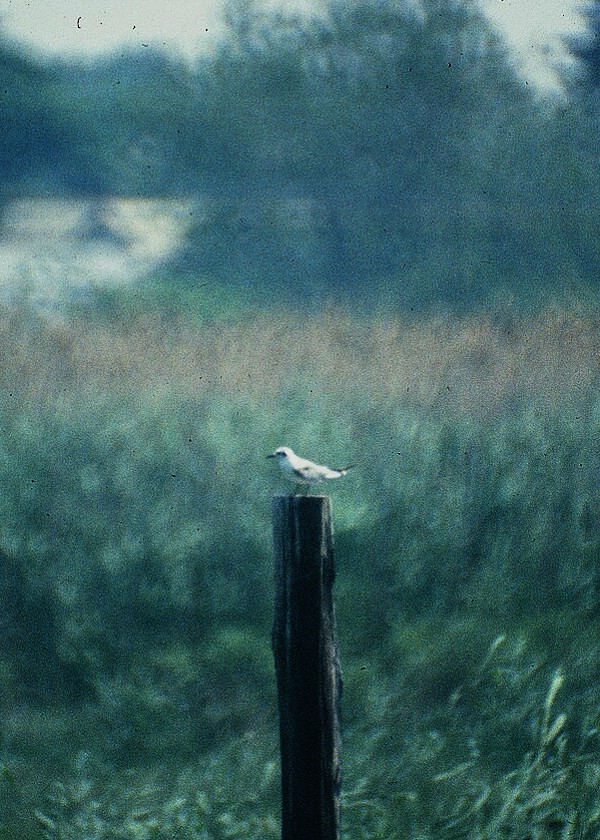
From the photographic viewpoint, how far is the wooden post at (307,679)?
2.26m

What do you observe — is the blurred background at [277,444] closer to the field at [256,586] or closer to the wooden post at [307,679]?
the field at [256,586]

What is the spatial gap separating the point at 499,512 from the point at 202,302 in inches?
67.2

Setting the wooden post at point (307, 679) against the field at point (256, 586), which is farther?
the field at point (256, 586)

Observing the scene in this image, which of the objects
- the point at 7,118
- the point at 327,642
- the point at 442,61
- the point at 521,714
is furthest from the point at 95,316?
the point at 327,642

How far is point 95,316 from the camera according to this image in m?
4.82

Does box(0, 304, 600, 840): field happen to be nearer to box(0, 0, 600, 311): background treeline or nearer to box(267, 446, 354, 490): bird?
box(0, 0, 600, 311): background treeline

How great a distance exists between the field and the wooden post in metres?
2.11

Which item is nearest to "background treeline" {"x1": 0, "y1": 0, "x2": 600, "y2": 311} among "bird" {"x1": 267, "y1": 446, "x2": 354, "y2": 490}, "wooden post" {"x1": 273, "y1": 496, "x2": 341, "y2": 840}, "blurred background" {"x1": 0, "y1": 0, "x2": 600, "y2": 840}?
"blurred background" {"x1": 0, "y1": 0, "x2": 600, "y2": 840}

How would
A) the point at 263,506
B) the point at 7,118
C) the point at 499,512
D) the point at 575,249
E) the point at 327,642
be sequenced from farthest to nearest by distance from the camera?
the point at 575,249 → the point at 499,512 → the point at 263,506 → the point at 7,118 → the point at 327,642

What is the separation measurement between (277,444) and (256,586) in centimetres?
63

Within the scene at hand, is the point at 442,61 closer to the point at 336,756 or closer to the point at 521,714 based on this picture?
the point at 521,714

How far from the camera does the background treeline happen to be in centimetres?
478

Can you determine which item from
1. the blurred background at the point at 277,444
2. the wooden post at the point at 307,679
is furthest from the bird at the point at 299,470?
the blurred background at the point at 277,444

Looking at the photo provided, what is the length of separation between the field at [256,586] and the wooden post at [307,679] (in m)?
2.11
